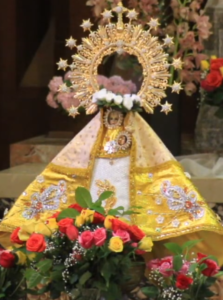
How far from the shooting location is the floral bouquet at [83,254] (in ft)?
4.69

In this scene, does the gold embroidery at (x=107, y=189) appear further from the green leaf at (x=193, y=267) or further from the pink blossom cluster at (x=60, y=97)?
the pink blossom cluster at (x=60, y=97)

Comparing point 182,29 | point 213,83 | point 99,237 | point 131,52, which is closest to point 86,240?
point 99,237

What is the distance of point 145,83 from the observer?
5.98 ft

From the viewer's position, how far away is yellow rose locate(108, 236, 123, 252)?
1420 mm

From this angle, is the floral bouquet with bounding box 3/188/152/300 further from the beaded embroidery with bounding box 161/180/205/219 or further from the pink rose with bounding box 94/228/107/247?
the beaded embroidery with bounding box 161/180/205/219

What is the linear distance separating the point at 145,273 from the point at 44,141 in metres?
1.28

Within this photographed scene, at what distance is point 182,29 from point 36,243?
3.87 feet

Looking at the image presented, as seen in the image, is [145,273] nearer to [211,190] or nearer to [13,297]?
[13,297]

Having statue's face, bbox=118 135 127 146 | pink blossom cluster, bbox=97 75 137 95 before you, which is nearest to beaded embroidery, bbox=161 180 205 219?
statue's face, bbox=118 135 127 146

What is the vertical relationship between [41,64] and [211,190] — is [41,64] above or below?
above

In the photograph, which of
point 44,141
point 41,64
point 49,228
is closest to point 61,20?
point 41,64

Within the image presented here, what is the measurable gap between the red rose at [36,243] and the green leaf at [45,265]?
20 millimetres

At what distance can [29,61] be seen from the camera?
3.12 metres

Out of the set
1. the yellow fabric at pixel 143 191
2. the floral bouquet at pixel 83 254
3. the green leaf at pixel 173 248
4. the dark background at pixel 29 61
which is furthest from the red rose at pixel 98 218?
the dark background at pixel 29 61
